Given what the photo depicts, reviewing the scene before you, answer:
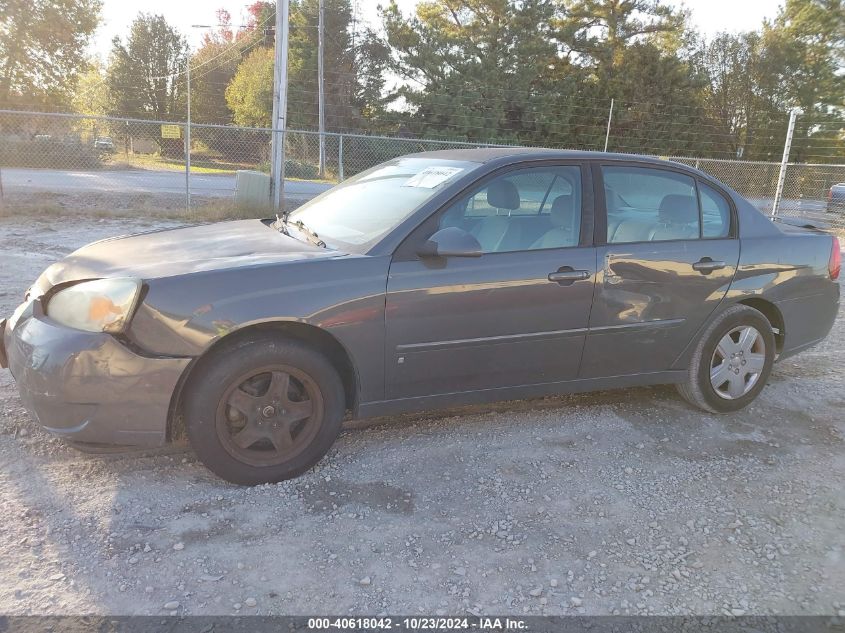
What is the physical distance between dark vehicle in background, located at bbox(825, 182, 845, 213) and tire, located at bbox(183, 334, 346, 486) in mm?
18434

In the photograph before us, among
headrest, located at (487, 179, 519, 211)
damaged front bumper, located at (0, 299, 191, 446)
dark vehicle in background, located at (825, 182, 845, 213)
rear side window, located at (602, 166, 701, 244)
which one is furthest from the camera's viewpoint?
dark vehicle in background, located at (825, 182, 845, 213)

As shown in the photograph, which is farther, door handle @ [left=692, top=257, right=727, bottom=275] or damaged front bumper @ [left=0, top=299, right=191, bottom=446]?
door handle @ [left=692, top=257, right=727, bottom=275]

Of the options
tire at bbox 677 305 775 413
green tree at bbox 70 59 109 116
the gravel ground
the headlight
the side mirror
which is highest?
green tree at bbox 70 59 109 116

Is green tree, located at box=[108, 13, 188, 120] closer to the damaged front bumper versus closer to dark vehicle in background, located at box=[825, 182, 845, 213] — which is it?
dark vehicle in background, located at box=[825, 182, 845, 213]

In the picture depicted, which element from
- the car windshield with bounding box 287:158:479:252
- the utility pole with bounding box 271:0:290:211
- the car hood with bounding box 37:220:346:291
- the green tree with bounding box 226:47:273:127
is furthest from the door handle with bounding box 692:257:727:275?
the green tree with bounding box 226:47:273:127

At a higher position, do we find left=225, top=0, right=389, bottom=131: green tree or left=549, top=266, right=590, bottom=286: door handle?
left=225, top=0, right=389, bottom=131: green tree

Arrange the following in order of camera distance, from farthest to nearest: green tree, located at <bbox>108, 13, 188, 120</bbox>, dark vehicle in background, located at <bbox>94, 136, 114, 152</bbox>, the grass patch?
green tree, located at <bbox>108, 13, 188, 120</bbox>, dark vehicle in background, located at <bbox>94, 136, 114, 152</bbox>, the grass patch

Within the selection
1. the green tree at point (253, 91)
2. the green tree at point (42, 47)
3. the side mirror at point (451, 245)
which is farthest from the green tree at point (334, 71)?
the side mirror at point (451, 245)

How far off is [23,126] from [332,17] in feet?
55.1

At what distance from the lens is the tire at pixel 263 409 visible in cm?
285

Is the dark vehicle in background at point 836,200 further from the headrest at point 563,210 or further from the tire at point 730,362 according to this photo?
the headrest at point 563,210

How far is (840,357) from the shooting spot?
5461mm

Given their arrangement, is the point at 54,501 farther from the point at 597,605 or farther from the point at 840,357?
the point at 840,357

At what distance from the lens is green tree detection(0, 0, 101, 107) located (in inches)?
1048
